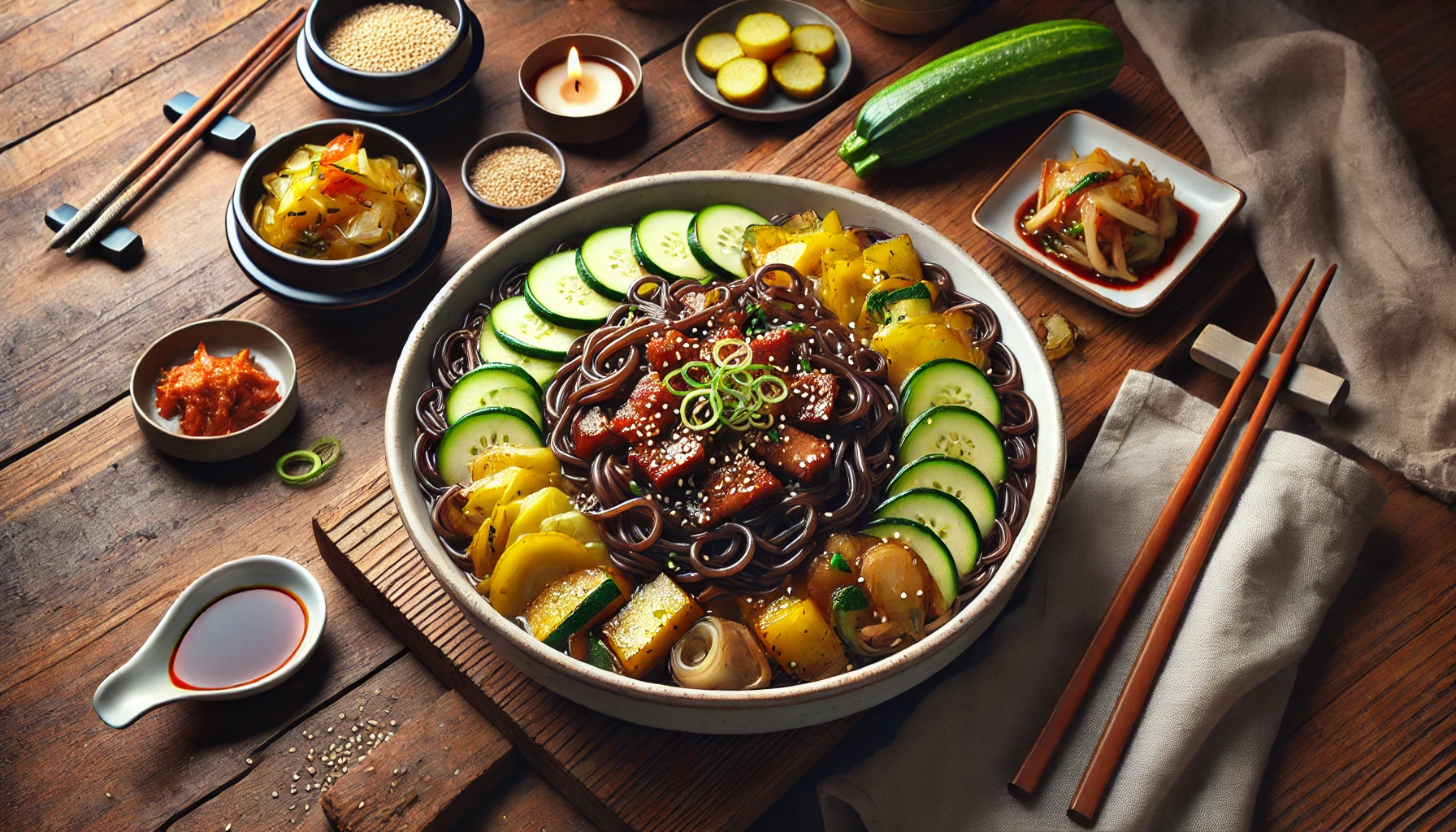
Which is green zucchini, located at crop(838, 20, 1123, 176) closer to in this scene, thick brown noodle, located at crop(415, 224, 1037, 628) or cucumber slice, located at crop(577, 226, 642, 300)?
thick brown noodle, located at crop(415, 224, 1037, 628)

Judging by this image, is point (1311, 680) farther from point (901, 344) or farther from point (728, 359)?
point (728, 359)

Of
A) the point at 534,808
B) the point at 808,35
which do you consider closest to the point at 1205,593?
the point at 534,808

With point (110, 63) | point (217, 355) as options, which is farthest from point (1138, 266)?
point (110, 63)

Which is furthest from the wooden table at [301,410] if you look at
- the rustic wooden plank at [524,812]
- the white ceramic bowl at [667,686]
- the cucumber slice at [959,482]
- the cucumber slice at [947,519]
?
the cucumber slice at [947,519]

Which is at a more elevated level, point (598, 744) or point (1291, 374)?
point (1291, 374)

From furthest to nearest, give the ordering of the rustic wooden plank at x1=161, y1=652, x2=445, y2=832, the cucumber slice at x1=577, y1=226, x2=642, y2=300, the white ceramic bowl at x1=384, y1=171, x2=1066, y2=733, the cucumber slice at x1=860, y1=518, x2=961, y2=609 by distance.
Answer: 1. the cucumber slice at x1=577, y1=226, x2=642, y2=300
2. the rustic wooden plank at x1=161, y1=652, x2=445, y2=832
3. the cucumber slice at x1=860, y1=518, x2=961, y2=609
4. the white ceramic bowl at x1=384, y1=171, x2=1066, y2=733

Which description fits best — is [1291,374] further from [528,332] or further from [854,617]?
[528,332]

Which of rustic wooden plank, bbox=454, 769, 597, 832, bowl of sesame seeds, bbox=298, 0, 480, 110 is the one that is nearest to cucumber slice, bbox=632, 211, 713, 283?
bowl of sesame seeds, bbox=298, 0, 480, 110
